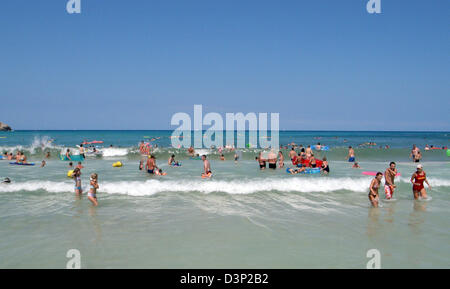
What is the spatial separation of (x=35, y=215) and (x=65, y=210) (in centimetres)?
84

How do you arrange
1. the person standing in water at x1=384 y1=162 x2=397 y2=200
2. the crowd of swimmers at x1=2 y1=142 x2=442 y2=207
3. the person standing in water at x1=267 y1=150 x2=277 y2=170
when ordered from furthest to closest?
the person standing in water at x1=267 y1=150 x2=277 y2=170 → the person standing in water at x1=384 y1=162 x2=397 y2=200 → the crowd of swimmers at x1=2 y1=142 x2=442 y2=207

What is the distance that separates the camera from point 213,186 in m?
13.6

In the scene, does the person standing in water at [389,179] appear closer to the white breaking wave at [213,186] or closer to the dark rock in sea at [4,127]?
the white breaking wave at [213,186]

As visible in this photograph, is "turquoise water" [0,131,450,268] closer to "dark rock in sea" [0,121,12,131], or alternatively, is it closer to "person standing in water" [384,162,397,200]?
"person standing in water" [384,162,397,200]

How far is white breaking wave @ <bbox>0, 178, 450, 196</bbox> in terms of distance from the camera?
12789 millimetres

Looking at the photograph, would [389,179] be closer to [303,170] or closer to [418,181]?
[418,181]

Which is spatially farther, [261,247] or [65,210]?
[65,210]

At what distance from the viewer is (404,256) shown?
20.2 feet

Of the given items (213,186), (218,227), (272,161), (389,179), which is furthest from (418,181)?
(272,161)

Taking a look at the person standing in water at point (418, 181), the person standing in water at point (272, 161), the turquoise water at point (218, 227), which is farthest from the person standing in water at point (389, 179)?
the person standing in water at point (272, 161)

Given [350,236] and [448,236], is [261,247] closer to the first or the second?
[350,236]

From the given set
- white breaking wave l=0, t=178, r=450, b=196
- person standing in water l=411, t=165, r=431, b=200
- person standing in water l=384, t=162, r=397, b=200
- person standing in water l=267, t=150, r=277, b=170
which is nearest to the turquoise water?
white breaking wave l=0, t=178, r=450, b=196

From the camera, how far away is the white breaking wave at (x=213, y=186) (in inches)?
504
